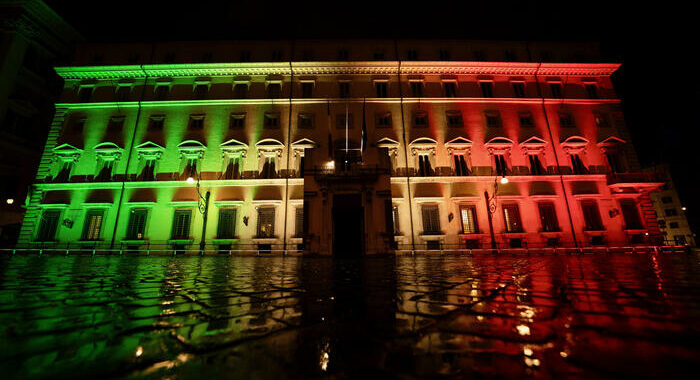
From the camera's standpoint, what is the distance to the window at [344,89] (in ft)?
70.1

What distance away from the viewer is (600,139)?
2027cm

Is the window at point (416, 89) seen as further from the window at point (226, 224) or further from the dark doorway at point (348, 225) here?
the window at point (226, 224)

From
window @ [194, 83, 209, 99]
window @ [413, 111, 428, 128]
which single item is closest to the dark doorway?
window @ [413, 111, 428, 128]

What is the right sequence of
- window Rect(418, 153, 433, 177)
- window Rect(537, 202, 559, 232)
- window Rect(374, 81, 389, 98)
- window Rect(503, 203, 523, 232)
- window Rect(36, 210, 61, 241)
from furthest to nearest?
window Rect(374, 81, 389, 98), window Rect(418, 153, 433, 177), window Rect(537, 202, 559, 232), window Rect(503, 203, 523, 232), window Rect(36, 210, 61, 241)

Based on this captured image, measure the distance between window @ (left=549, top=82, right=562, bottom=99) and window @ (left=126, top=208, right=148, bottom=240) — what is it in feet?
108

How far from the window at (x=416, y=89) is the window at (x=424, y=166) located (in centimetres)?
548

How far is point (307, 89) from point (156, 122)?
39.7ft

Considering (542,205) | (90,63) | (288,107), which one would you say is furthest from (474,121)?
(90,63)

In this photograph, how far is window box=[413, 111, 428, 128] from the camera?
810 inches

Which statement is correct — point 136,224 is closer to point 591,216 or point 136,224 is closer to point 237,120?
point 237,120

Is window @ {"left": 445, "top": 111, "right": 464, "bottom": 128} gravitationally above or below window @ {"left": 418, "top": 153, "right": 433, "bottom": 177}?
above

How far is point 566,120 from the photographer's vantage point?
21.0 metres

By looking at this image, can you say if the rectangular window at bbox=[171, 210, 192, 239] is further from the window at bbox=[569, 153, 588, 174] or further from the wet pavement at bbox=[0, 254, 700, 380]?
the window at bbox=[569, 153, 588, 174]

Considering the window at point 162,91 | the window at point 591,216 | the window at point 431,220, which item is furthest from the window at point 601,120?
the window at point 162,91
